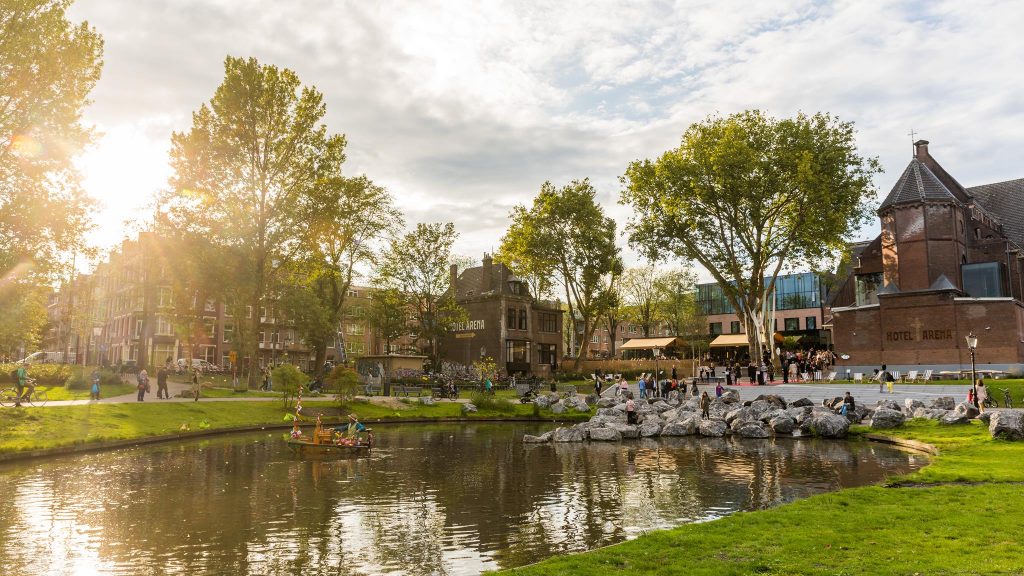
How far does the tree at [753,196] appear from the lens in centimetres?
4703

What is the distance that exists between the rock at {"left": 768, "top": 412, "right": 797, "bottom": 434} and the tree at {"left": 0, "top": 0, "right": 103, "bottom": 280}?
3327cm

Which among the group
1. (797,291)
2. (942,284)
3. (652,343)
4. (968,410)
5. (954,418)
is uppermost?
(797,291)

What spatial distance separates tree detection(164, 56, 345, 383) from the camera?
39.5m

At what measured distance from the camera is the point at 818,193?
46094 mm

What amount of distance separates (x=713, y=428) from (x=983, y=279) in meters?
34.5

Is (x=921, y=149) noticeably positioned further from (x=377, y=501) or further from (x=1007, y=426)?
(x=377, y=501)

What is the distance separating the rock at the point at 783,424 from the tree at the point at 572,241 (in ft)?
112

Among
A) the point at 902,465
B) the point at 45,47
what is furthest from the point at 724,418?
the point at 45,47

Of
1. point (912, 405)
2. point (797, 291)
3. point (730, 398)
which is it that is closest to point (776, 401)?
point (730, 398)

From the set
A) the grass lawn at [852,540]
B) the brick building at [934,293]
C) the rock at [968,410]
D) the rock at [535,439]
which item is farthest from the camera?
the brick building at [934,293]

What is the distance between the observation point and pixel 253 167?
4141 cm

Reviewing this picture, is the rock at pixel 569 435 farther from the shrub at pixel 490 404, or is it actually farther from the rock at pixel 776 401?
the rock at pixel 776 401

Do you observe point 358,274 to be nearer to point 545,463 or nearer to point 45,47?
point 45,47

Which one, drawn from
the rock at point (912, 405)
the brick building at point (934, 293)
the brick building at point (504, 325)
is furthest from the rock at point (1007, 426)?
the brick building at point (504, 325)
